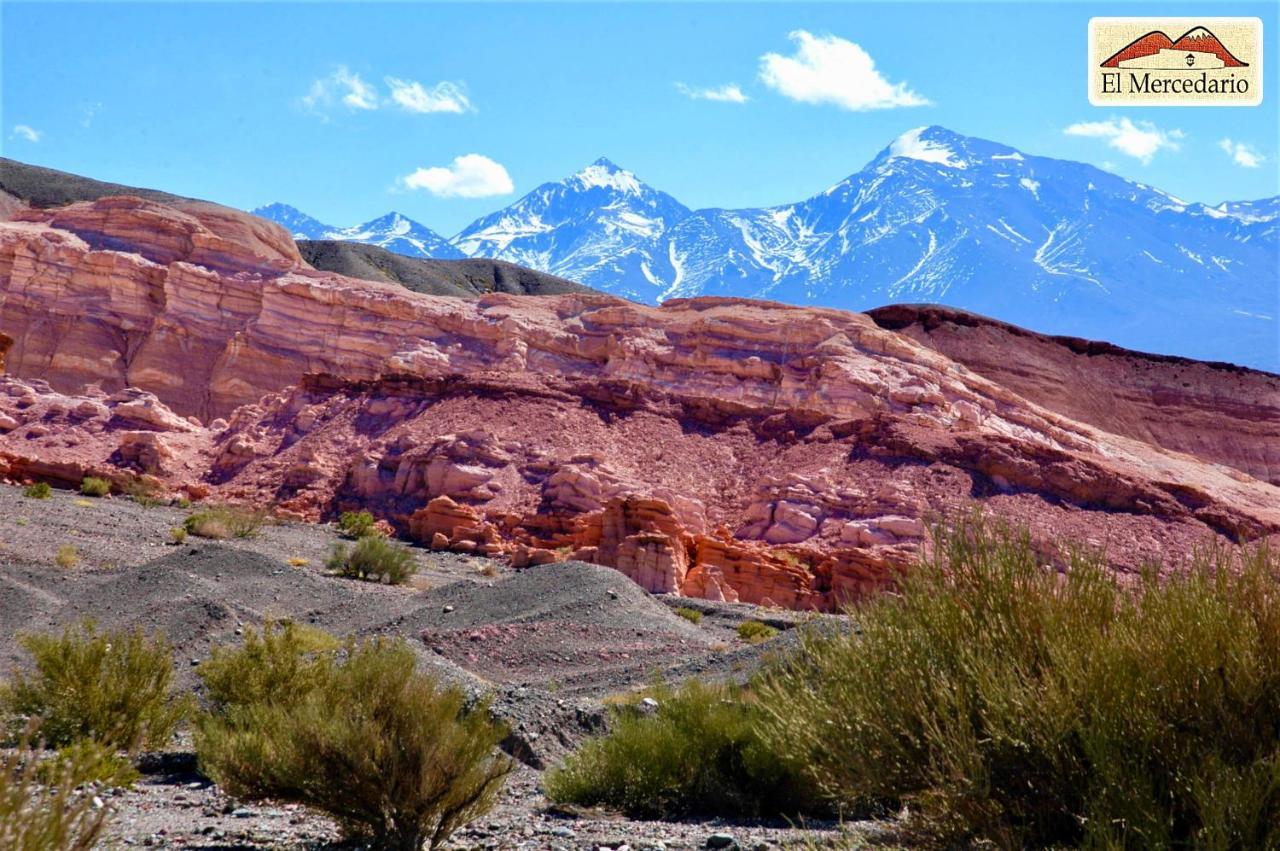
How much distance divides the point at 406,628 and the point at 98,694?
9.55m

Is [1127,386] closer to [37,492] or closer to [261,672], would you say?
[37,492]

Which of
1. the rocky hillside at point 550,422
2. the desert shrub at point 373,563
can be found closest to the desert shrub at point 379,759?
the desert shrub at point 373,563

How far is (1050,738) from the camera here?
5023 mm

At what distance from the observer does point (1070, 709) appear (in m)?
5.00

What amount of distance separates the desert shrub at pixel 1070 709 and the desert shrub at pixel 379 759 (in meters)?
2.46

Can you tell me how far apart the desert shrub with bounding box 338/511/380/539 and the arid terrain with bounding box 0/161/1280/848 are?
808mm

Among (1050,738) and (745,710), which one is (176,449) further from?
(1050,738)

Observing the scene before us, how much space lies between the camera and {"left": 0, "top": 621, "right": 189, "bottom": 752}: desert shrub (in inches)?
373

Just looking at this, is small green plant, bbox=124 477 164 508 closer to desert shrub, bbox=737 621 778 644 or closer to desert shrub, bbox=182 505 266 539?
desert shrub, bbox=182 505 266 539

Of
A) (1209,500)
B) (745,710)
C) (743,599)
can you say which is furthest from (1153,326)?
(745,710)

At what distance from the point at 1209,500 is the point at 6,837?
38044mm

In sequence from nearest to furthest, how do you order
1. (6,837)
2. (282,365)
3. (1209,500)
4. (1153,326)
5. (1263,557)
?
(6,837) < (1263,557) < (1209,500) < (282,365) < (1153,326)

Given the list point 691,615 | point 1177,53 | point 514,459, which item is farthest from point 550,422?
point 1177,53

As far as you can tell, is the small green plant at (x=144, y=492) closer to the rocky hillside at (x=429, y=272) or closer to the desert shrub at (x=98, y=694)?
the desert shrub at (x=98, y=694)
